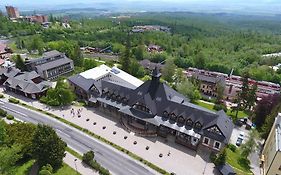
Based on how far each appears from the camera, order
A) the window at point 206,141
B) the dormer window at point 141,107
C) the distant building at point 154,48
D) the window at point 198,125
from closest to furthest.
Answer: the window at point 206,141
the window at point 198,125
the dormer window at point 141,107
the distant building at point 154,48

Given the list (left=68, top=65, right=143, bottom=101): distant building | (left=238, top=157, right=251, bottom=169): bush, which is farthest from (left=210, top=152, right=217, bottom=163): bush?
(left=68, top=65, right=143, bottom=101): distant building

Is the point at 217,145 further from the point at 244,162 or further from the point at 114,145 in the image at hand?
the point at 114,145

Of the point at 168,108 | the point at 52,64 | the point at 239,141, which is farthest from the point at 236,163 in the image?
the point at 52,64

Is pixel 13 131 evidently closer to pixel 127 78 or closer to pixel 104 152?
pixel 104 152

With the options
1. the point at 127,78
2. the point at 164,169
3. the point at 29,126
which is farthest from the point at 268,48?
the point at 29,126

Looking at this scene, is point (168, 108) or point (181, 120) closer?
point (181, 120)

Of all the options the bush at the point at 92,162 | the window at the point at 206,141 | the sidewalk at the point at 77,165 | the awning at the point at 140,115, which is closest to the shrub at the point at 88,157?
the bush at the point at 92,162

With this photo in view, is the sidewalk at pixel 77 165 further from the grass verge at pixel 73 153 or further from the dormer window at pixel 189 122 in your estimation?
the dormer window at pixel 189 122
